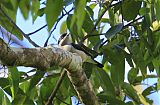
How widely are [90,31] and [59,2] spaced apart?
1.87 feet

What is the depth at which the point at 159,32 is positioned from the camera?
3.92ft

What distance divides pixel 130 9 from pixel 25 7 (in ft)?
2.48

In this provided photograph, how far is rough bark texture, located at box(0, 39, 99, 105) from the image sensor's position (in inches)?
30.9

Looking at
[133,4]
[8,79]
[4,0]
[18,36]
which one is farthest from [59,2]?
[133,4]

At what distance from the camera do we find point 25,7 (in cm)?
55

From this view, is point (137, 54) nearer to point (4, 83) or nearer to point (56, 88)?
point (56, 88)

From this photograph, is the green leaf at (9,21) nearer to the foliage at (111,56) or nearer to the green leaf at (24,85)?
the foliage at (111,56)

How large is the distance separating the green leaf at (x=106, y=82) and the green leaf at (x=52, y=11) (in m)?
0.60

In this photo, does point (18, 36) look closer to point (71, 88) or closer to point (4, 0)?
point (71, 88)

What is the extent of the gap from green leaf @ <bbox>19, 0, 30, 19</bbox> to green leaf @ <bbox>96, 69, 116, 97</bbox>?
691 millimetres

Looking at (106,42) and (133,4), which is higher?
(133,4)

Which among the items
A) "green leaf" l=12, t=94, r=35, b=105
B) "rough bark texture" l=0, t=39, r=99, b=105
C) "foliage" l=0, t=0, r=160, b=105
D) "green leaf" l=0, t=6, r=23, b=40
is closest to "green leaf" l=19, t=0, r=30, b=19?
"green leaf" l=0, t=6, r=23, b=40

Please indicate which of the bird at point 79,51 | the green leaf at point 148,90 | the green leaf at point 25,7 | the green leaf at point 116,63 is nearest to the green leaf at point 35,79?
the bird at point 79,51

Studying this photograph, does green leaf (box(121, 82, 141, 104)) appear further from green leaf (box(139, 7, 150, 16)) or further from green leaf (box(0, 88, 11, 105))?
green leaf (box(0, 88, 11, 105))
